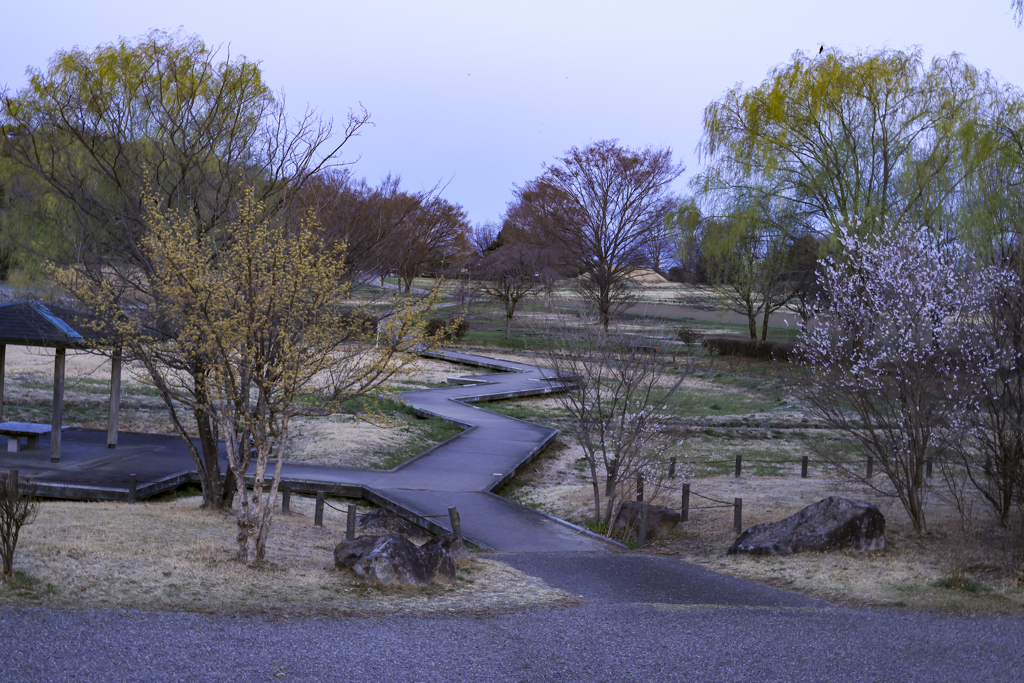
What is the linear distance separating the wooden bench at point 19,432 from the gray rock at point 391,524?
6.72m

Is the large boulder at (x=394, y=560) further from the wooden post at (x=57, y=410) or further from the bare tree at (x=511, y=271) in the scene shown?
the bare tree at (x=511, y=271)

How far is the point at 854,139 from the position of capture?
2405cm

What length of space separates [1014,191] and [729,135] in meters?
9.38

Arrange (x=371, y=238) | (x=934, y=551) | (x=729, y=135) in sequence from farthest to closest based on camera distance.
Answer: (x=729, y=135)
(x=371, y=238)
(x=934, y=551)

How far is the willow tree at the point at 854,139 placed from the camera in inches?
829

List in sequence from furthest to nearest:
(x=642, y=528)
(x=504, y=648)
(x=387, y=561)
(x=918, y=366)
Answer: (x=642, y=528) < (x=918, y=366) < (x=387, y=561) < (x=504, y=648)

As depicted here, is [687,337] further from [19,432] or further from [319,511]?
[19,432]

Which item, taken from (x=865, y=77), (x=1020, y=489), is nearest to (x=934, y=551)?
(x=1020, y=489)

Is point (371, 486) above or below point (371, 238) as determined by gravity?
below

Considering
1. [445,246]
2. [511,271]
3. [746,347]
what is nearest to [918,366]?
[746,347]

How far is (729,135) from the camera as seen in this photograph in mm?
25625

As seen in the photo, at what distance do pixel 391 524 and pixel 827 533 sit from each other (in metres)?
5.95

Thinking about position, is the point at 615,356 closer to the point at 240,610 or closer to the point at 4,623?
the point at 240,610

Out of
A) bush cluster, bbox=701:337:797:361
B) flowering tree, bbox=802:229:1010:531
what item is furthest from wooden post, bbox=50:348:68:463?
bush cluster, bbox=701:337:797:361
